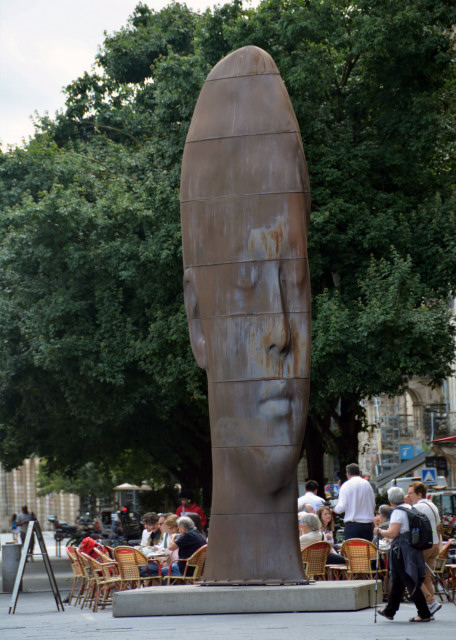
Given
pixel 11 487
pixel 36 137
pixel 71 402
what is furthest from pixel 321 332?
pixel 11 487

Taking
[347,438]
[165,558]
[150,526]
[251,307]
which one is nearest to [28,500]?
[347,438]

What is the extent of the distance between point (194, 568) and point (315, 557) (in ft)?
6.28

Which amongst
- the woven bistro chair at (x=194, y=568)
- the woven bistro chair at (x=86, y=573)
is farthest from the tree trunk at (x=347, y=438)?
the woven bistro chair at (x=194, y=568)

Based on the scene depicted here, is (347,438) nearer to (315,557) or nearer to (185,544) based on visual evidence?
(185,544)

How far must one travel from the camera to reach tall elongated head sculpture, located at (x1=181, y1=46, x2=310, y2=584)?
13055mm

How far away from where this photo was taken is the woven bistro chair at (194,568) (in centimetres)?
1494

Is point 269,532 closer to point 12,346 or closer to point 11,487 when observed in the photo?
point 12,346

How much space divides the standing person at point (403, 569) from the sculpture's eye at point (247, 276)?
3.08m

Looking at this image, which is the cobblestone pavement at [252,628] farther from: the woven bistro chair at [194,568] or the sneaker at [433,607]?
the woven bistro chair at [194,568]

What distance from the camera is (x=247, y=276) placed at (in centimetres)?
1338

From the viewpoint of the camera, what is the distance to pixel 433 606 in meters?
12.3

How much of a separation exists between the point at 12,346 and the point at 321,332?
9.42 m

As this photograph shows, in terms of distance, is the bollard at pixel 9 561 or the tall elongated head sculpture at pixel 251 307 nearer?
the tall elongated head sculpture at pixel 251 307

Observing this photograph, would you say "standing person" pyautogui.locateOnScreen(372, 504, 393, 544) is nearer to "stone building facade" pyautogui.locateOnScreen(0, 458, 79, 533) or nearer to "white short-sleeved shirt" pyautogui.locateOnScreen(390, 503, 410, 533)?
"white short-sleeved shirt" pyautogui.locateOnScreen(390, 503, 410, 533)
